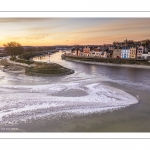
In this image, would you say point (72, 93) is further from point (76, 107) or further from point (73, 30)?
point (73, 30)

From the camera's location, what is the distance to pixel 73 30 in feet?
12.1

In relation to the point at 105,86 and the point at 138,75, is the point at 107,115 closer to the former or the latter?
the point at 105,86

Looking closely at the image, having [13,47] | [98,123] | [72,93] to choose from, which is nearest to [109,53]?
[72,93]

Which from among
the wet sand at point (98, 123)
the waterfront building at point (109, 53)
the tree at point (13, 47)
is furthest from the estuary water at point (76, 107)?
the waterfront building at point (109, 53)

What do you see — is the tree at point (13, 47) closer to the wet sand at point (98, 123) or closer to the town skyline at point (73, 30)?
the town skyline at point (73, 30)

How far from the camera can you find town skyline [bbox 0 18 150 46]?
3.39 metres

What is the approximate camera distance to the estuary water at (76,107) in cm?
289

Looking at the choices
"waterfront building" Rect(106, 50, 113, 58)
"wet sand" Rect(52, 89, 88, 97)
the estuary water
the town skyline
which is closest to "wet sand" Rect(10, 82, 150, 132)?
the estuary water

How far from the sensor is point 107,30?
12.3 ft

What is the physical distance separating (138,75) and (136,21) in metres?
2.90

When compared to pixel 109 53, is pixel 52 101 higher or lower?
lower

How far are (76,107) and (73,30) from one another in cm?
143

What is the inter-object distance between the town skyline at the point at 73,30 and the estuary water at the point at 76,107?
1.02 meters
